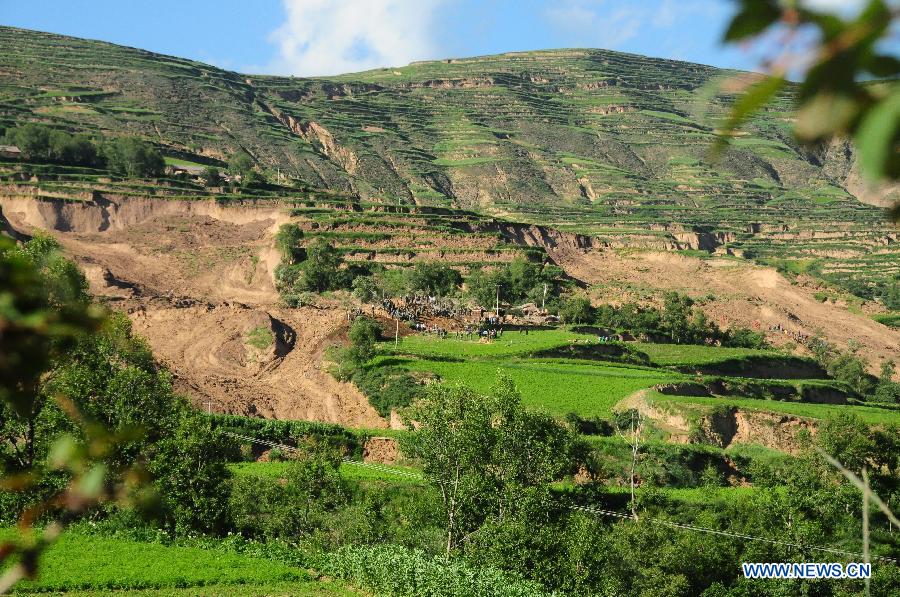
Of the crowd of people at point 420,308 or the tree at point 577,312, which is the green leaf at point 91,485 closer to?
the crowd of people at point 420,308

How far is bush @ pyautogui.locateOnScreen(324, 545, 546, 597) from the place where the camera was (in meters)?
22.1

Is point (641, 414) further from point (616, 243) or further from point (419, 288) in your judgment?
point (616, 243)

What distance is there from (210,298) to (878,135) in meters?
75.2

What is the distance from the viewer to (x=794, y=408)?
53750 millimetres

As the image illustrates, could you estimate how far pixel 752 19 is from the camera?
141cm

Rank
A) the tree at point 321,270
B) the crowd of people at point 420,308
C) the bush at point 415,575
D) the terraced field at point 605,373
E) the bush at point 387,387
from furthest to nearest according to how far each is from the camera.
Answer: the tree at point 321,270 → the crowd of people at point 420,308 → the terraced field at point 605,373 → the bush at point 387,387 → the bush at point 415,575

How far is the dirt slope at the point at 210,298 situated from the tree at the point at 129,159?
8.76 metres

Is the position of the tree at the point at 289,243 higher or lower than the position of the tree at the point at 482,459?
higher

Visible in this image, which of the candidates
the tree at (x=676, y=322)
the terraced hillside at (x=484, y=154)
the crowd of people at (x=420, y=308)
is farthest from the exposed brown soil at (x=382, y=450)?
the terraced hillside at (x=484, y=154)

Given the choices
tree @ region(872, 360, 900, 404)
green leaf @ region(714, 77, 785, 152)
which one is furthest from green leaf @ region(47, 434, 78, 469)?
tree @ region(872, 360, 900, 404)

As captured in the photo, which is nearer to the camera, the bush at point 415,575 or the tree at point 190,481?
the bush at point 415,575

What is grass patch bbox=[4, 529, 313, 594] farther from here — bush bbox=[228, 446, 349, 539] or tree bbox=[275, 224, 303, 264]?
tree bbox=[275, 224, 303, 264]

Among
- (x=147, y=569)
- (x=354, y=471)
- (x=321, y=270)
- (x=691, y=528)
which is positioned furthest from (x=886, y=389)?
(x=147, y=569)

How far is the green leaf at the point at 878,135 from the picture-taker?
1359 mm
